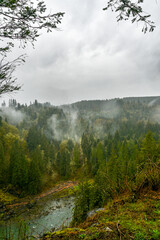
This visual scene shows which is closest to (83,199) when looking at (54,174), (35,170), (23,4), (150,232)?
(150,232)

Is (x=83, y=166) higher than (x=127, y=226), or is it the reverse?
(x=127, y=226)

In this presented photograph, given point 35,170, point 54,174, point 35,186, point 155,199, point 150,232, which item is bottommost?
point 54,174

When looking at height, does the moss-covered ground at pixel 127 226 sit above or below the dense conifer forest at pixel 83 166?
above

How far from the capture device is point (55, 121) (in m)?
165

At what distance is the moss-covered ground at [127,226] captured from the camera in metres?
2.37

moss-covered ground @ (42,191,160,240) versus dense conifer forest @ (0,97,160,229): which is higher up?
moss-covered ground @ (42,191,160,240)

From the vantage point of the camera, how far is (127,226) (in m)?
2.61

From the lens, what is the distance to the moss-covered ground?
93.3 inches

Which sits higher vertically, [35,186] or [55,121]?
[55,121]

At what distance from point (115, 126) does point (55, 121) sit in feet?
241

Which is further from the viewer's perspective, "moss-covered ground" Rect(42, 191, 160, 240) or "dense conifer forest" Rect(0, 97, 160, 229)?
"dense conifer forest" Rect(0, 97, 160, 229)

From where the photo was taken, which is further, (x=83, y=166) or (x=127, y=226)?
(x=83, y=166)

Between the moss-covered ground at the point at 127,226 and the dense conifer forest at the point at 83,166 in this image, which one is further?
→ the dense conifer forest at the point at 83,166

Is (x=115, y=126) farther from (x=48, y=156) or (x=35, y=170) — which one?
(x=35, y=170)
